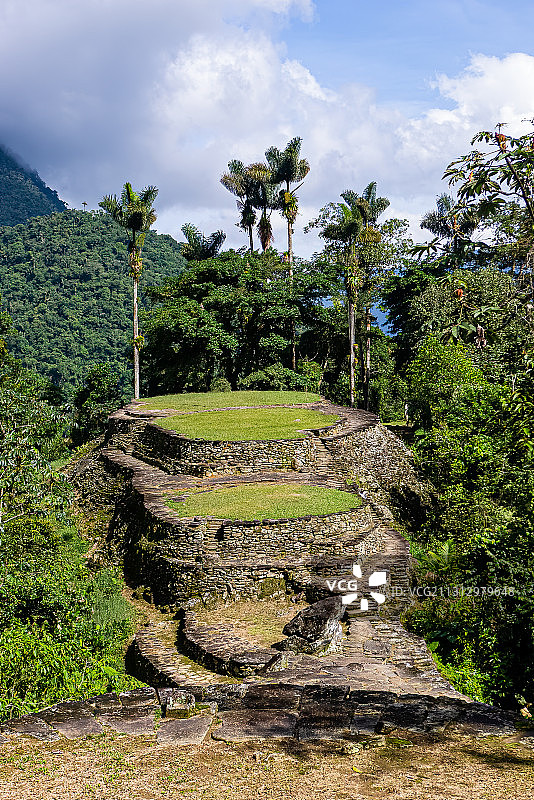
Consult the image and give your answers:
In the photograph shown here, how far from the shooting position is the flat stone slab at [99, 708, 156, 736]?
4.90 meters

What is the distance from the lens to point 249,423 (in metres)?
16.6

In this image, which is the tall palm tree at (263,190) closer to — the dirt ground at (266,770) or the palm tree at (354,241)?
the palm tree at (354,241)

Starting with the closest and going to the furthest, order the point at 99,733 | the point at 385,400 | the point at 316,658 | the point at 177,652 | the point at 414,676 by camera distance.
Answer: the point at 99,733 → the point at 414,676 → the point at 316,658 → the point at 177,652 → the point at 385,400

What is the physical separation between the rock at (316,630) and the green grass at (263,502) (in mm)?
2438

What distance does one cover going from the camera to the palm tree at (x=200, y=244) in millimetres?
33969

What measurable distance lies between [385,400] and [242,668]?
2606 cm

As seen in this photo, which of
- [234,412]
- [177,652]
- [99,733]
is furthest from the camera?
[234,412]

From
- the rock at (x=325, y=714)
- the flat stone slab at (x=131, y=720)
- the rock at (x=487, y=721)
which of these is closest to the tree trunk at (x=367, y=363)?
the rock at (x=325, y=714)

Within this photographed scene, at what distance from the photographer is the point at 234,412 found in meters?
18.5

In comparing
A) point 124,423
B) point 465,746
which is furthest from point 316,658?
point 124,423

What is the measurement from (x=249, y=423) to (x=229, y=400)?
15.4 ft

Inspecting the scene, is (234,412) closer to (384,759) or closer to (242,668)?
(242,668)

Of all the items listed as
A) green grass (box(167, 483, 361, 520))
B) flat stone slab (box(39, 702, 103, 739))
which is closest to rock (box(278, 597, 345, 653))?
green grass (box(167, 483, 361, 520))

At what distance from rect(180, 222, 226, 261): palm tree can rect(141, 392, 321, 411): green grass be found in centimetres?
1242
